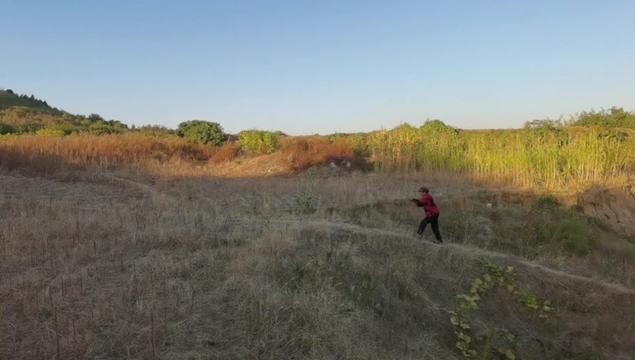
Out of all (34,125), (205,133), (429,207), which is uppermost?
(34,125)

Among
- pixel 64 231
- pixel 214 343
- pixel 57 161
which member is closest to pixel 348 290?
pixel 214 343

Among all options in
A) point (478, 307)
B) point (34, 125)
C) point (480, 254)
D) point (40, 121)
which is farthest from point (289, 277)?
point (40, 121)

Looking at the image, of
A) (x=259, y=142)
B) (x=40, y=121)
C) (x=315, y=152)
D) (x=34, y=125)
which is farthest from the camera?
(x=40, y=121)

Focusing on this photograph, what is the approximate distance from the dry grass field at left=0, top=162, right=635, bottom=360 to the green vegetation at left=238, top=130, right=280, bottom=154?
9077mm

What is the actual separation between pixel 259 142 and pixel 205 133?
3.80m

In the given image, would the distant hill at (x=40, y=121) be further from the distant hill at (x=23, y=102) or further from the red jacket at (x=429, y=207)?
the red jacket at (x=429, y=207)

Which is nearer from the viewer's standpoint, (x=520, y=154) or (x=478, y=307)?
(x=478, y=307)

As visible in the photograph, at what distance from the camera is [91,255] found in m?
5.61

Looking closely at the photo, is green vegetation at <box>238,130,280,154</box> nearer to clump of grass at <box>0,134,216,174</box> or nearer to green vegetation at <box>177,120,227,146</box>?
clump of grass at <box>0,134,216,174</box>

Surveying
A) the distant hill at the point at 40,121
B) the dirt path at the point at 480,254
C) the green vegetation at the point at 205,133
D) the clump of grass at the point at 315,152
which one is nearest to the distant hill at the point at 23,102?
the distant hill at the point at 40,121

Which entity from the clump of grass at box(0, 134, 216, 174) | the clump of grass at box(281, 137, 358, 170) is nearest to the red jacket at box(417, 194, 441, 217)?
the clump of grass at box(281, 137, 358, 170)

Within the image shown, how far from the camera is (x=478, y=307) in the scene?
631 cm

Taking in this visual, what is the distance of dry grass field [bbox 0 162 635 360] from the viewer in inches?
162

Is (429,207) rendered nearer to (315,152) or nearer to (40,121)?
(315,152)
